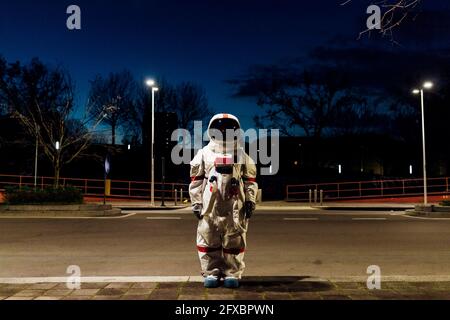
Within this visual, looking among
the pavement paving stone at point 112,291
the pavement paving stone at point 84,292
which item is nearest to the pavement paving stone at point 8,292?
the pavement paving stone at point 84,292

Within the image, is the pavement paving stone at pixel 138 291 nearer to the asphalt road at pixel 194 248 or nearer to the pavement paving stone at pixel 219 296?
the pavement paving stone at pixel 219 296

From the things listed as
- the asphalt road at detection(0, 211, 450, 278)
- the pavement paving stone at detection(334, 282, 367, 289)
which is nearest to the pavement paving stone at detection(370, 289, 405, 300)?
the pavement paving stone at detection(334, 282, 367, 289)

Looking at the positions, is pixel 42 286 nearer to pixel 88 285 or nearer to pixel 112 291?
pixel 88 285

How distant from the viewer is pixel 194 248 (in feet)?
30.5

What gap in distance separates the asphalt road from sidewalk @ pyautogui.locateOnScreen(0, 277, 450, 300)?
4.31 ft

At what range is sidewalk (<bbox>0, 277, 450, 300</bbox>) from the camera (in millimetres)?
4734

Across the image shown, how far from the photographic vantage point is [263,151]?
63688 mm

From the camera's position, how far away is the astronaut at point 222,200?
16.9 ft

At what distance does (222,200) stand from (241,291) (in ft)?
3.24

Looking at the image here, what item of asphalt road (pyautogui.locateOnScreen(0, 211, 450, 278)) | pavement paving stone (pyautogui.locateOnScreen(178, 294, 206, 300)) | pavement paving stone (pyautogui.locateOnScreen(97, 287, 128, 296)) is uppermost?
pavement paving stone (pyautogui.locateOnScreen(178, 294, 206, 300))

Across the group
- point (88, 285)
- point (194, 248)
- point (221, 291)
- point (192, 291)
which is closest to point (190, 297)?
point (192, 291)

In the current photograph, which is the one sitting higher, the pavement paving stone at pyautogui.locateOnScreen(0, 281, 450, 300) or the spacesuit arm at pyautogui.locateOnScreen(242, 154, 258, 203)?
the spacesuit arm at pyautogui.locateOnScreen(242, 154, 258, 203)

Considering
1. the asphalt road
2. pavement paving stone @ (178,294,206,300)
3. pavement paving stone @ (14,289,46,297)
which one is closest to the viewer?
pavement paving stone @ (178,294,206,300)

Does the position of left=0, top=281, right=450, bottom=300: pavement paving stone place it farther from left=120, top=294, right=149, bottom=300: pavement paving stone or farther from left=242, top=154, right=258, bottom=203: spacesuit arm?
left=242, top=154, right=258, bottom=203: spacesuit arm
